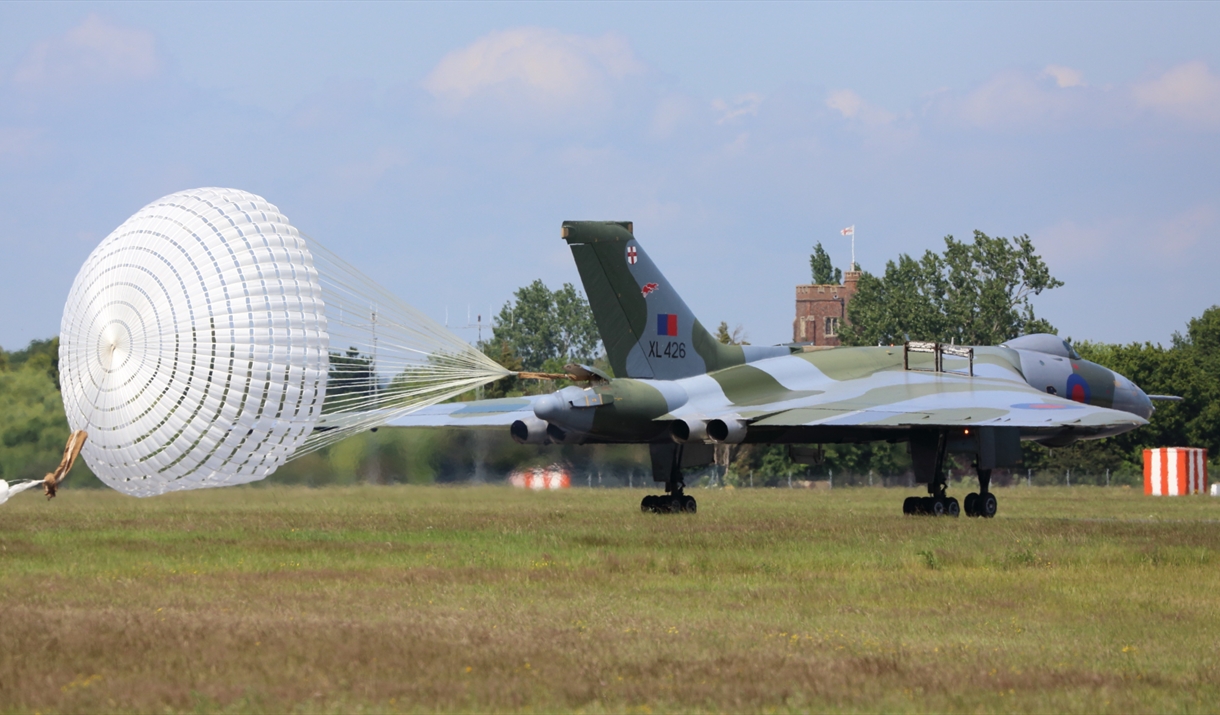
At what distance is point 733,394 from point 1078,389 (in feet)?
30.3

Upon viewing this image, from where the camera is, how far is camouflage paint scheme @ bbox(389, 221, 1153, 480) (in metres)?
27.9

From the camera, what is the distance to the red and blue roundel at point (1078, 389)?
1356 inches

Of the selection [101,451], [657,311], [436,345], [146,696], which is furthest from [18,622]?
[657,311]

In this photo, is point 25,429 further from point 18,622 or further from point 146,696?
point 146,696

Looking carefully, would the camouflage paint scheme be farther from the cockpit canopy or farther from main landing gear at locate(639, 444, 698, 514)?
the cockpit canopy

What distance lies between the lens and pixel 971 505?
31.1 metres

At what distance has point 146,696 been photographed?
33.4ft

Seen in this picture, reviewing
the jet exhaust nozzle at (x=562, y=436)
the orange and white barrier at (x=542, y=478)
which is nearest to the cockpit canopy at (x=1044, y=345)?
the jet exhaust nozzle at (x=562, y=436)

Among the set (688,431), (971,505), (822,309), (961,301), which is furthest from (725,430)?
(822,309)

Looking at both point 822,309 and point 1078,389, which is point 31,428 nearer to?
point 1078,389

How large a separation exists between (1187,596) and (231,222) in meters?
13.8

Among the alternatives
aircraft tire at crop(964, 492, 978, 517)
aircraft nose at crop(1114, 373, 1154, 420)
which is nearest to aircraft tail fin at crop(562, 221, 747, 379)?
aircraft tire at crop(964, 492, 978, 517)

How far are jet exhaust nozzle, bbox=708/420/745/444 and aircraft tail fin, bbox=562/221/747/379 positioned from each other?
8.47ft

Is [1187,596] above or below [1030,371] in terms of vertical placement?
below
